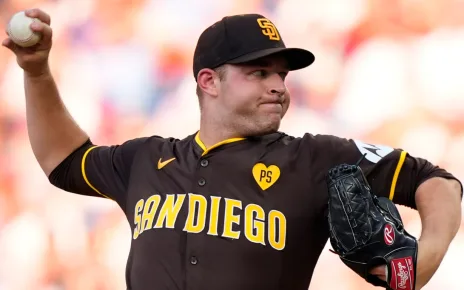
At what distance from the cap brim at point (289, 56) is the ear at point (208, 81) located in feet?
0.22

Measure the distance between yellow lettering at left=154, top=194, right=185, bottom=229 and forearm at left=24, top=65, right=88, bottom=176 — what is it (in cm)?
37

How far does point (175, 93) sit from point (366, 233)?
1.42 metres

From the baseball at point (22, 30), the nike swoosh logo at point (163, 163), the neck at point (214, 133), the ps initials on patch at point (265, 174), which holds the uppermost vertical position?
the baseball at point (22, 30)

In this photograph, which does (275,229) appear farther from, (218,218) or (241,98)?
(241,98)

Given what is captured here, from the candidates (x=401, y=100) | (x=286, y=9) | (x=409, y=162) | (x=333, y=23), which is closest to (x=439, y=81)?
(x=401, y=100)

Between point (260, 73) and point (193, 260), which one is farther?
point (260, 73)

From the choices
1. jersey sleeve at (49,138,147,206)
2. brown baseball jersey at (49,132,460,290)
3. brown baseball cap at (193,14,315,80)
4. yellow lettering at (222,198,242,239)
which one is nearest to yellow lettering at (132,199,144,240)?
brown baseball jersey at (49,132,460,290)

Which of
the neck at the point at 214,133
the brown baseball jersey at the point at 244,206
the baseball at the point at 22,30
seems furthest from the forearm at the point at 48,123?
the neck at the point at 214,133

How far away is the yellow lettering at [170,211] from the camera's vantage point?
1654 mm

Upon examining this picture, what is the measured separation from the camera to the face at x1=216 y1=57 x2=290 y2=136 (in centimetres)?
171

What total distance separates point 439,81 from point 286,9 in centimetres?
58

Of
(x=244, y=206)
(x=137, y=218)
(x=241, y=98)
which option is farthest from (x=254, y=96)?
(x=137, y=218)

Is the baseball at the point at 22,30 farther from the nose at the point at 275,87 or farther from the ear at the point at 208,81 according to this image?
the nose at the point at 275,87

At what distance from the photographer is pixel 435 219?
4.96 ft
